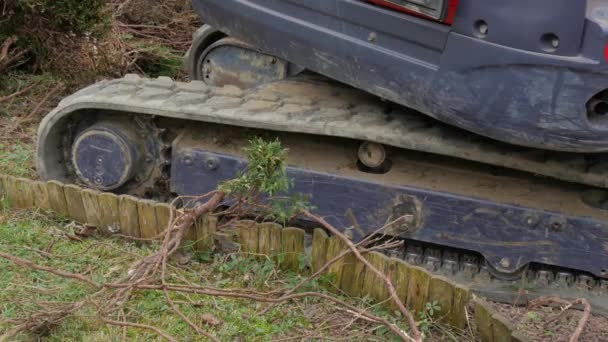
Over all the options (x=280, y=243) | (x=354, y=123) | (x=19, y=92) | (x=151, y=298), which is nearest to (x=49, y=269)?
(x=151, y=298)

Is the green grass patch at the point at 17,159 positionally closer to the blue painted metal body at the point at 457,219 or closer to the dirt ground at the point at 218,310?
the dirt ground at the point at 218,310

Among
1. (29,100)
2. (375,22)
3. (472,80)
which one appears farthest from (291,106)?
(29,100)

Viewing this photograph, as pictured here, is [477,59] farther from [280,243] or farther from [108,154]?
[108,154]

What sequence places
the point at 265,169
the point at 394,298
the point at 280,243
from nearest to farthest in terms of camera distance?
the point at 394,298
the point at 265,169
the point at 280,243

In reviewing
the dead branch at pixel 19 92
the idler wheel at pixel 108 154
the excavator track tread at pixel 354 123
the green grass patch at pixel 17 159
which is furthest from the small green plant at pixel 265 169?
the dead branch at pixel 19 92

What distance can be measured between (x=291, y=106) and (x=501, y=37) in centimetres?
117

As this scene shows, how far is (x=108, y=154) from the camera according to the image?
13.8 ft

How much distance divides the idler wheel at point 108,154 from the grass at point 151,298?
32 cm

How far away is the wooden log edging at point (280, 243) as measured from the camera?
131 inches

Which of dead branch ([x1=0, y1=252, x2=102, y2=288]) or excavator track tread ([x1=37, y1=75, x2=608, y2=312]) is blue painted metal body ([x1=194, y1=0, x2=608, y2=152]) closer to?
excavator track tread ([x1=37, y1=75, x2=608, y2=312])

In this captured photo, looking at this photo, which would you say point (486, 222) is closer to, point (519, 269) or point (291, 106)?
point (519, 269)

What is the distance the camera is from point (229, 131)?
4.14 metres

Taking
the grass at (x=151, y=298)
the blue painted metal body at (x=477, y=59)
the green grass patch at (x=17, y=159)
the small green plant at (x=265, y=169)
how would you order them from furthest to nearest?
the green grass patch at (x=17, y=159) < the small green plant at (x=265, y=169) < the grass at (x=151, y=298) < the blue painted metal body at (x=477, y=59)

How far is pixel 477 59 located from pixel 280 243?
1215 mm
